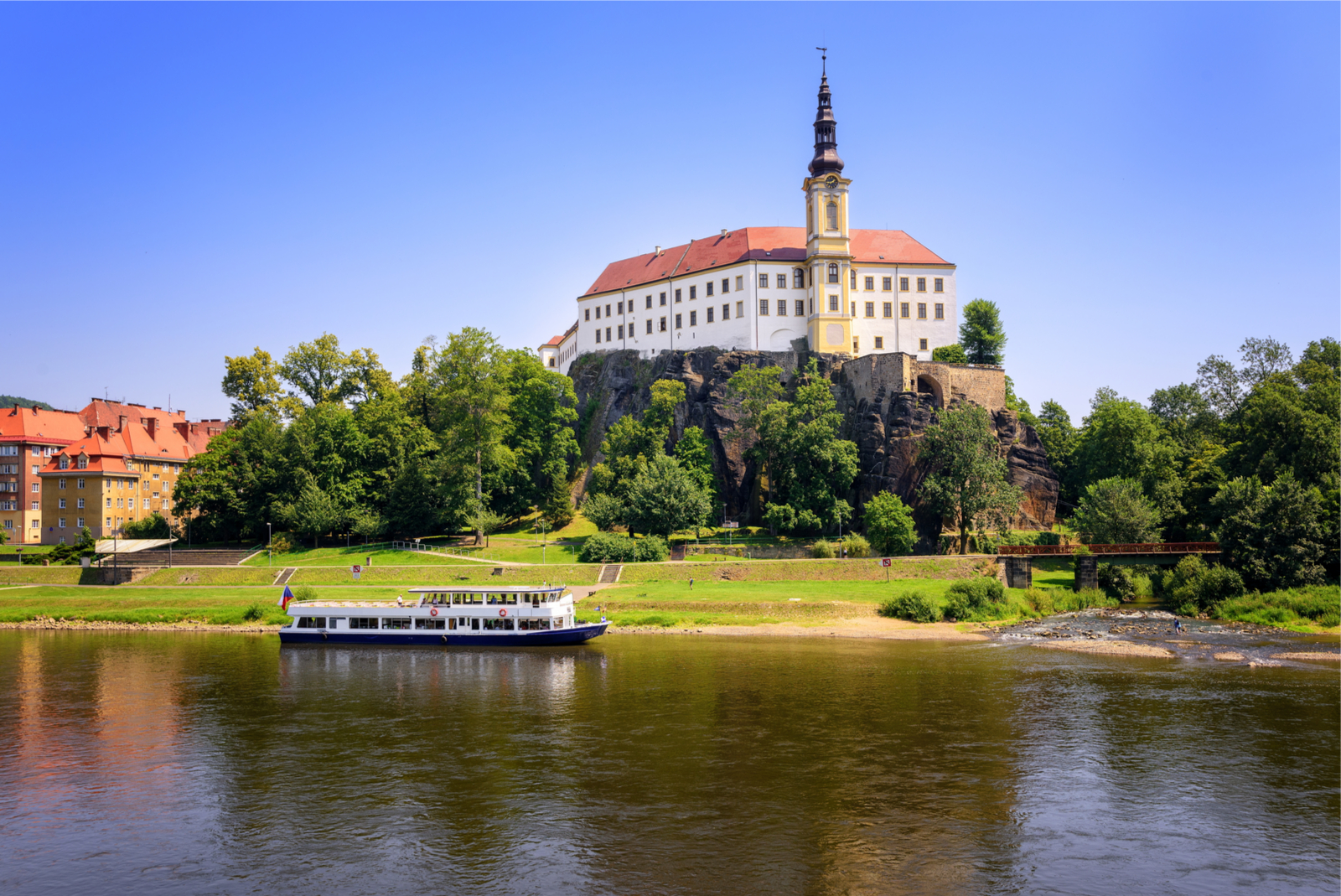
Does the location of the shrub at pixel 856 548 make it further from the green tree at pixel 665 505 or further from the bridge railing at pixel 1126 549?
the green tree at pixel 665 505

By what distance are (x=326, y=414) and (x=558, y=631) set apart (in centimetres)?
4572

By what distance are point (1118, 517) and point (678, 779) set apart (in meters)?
55.3

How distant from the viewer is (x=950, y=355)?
93812mm

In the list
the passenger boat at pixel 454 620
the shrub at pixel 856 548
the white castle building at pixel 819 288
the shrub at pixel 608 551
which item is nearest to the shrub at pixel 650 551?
the shrub at pixel 608 551

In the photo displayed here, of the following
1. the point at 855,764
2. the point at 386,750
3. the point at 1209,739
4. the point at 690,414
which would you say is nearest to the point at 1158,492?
the point at 690,414

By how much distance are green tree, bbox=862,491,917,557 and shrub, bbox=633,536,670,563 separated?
53.9 ft

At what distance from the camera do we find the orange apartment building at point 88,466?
96.4 meters

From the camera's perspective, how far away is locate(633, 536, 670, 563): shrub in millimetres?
71250

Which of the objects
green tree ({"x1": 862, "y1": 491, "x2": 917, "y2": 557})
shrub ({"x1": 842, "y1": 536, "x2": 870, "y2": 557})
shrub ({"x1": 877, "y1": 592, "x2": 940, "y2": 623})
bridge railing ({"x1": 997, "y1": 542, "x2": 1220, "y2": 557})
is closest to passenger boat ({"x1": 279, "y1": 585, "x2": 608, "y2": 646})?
shrub ({"x1": 877, "y1": 592, "x2": 940, "y2": 623})

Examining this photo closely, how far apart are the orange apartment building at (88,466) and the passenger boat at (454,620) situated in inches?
1566

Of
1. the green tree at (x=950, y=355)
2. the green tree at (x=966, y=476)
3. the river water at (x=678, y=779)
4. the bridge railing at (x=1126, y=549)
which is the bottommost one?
Answer: the river water at (x=678, y=779)

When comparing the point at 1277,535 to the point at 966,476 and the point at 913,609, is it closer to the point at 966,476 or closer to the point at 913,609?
the point at 966,476

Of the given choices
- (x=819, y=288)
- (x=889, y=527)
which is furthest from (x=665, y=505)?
(x=819, y=288)

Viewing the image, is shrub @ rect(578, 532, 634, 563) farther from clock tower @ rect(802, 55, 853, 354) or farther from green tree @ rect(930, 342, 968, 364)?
green tree @ rect(930, 342, 968, 364)
